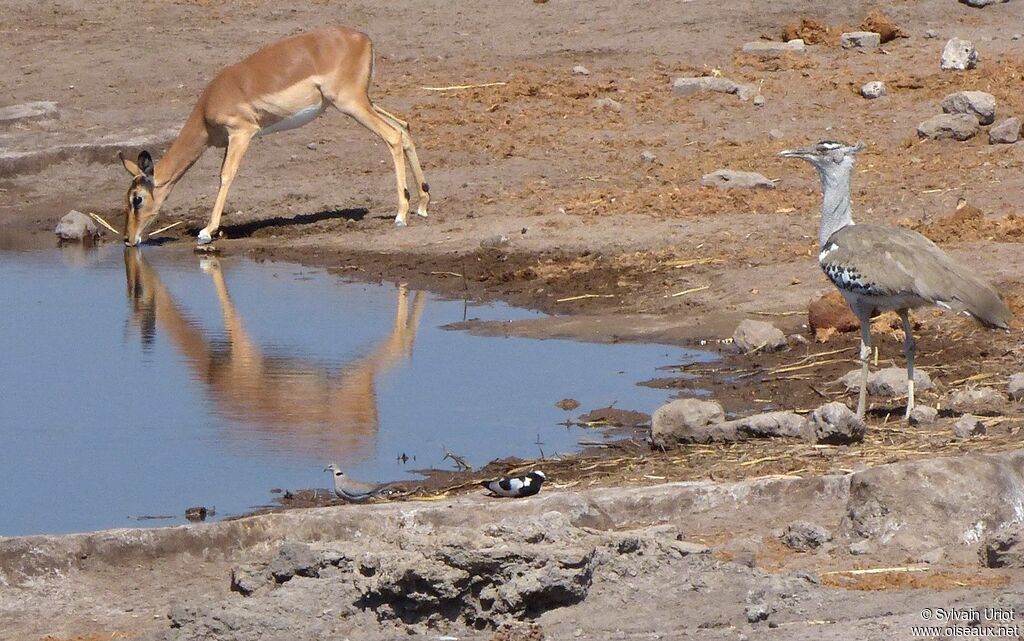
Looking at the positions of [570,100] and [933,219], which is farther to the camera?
[570,100]

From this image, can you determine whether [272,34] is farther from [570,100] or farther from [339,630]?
[339,630]

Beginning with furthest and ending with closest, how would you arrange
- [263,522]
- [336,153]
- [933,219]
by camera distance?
[336,153] → [933,219] → [263,522]

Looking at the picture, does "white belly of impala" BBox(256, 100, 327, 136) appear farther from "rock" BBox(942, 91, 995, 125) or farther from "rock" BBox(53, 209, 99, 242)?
"rock" BBox(942, 91, 995, 125)

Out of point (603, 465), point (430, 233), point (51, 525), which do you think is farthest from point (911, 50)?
point (51, 525)

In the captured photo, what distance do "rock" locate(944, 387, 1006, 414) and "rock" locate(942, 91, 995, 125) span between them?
27.1 ft

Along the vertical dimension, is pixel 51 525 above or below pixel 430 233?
above

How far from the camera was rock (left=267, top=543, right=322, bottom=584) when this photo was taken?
5.54 meters

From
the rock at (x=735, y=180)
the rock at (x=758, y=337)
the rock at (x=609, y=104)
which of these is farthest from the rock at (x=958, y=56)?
the rock at (x=758, y=337)

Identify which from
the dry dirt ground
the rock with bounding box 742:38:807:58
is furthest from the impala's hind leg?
the rock with bounding box 742:38:807:58

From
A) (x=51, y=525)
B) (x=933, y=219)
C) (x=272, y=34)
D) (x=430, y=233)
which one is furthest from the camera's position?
(x=272, y=34)

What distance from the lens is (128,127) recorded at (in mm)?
18047

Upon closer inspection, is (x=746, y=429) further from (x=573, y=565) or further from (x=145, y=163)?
(x=145, y=163)

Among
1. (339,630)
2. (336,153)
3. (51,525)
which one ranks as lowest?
(336,153)

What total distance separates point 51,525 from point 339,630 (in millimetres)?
2232
